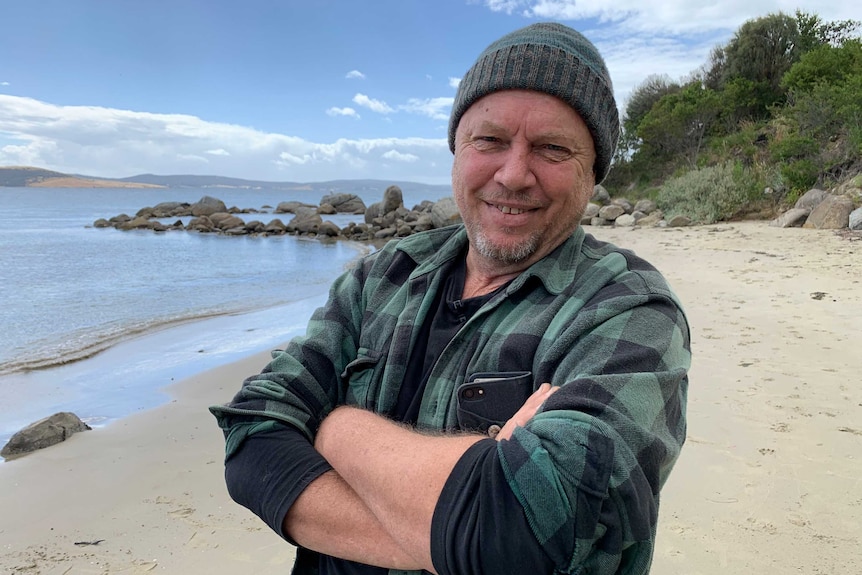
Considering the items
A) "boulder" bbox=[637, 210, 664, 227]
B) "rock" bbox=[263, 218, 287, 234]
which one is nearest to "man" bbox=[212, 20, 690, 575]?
"boulder" bbox=[637, 210, 664, 227]

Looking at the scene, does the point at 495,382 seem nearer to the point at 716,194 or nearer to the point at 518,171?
the point at 518,171

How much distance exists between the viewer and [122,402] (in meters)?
5.29

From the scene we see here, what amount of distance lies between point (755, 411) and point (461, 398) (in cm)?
325

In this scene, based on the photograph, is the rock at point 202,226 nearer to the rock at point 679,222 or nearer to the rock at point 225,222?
the rock at point 225,222

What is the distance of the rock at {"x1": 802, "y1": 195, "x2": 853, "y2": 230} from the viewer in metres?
10.7

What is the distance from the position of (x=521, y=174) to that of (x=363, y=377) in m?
0.67

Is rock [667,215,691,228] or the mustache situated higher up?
rock [667,215,691,228]

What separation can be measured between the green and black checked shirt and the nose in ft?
0.67

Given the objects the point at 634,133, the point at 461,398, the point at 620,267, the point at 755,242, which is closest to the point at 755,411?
the point at 620,267

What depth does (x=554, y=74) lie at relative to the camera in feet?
5.12

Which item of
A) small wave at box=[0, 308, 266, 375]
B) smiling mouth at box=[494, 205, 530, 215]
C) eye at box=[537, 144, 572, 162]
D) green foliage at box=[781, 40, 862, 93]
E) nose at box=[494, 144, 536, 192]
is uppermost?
green foliage at box=[781, 40, 862, 93]

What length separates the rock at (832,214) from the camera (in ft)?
35.0

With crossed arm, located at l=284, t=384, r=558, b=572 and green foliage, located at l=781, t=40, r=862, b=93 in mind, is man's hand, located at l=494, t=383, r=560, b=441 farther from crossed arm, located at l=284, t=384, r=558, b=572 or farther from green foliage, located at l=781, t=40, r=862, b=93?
green foliage, located at l=781, t=40, r=862, b=93

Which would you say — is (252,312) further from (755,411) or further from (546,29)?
(546,29)
